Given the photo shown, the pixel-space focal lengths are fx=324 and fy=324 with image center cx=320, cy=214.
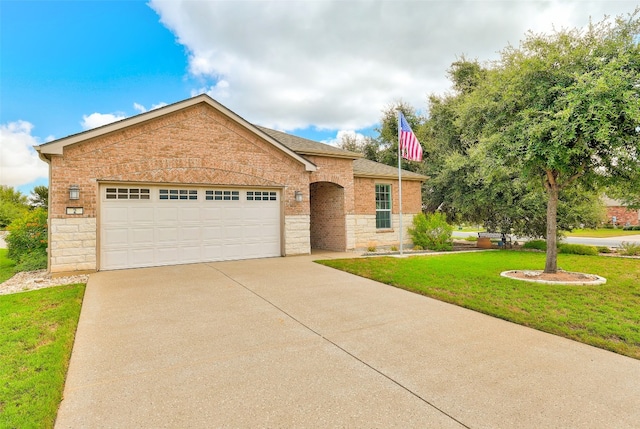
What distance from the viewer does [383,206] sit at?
52.7ft

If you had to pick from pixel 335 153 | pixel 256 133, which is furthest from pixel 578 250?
pixel 256 133

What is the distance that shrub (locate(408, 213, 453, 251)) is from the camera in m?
15.4

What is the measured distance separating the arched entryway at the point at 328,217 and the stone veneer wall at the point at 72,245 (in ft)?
29.8

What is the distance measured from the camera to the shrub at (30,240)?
1065cm

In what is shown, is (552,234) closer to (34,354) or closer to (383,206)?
(383,206)

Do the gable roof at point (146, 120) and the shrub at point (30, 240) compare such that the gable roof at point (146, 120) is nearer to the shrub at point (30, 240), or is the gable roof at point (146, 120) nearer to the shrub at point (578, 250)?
the shrub at point (30, 240)

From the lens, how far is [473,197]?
17141mm

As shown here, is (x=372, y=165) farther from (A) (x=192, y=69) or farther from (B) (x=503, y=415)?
(B) (x=503, y=415)

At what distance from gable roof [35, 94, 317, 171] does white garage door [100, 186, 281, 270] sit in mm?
1487

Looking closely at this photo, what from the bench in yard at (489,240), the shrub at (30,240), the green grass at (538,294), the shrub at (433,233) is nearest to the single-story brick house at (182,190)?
the shrub at (30,240)

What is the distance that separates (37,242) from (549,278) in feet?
50.4

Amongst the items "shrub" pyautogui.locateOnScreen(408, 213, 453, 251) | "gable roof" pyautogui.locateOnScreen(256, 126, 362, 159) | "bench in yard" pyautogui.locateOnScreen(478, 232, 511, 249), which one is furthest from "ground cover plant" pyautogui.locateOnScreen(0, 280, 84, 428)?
"bench in yard" pyautogui.locateOnScreen(478, 232, 511, 249)

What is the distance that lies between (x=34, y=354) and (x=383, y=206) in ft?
46.0

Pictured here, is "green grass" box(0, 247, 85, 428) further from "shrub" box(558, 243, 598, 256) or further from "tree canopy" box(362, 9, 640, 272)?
"shrub" box(558, 243, 598, 256)
